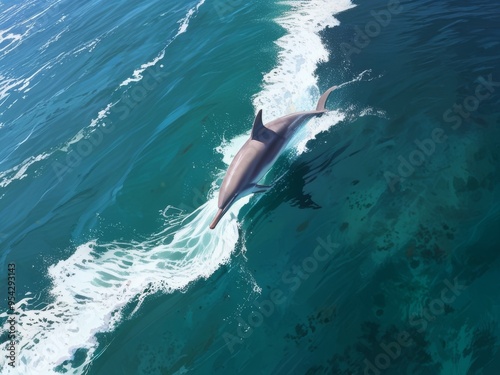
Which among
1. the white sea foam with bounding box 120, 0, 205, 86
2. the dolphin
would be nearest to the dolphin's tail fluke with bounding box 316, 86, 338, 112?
the dolphin

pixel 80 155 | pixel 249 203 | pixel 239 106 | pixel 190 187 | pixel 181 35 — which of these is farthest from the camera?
pixel 181 35

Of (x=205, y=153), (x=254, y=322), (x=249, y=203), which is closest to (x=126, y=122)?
(x=205, y=153)

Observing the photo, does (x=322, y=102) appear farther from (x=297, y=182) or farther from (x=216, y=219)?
(x=216, y=219)

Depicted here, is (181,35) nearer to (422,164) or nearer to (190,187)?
(190,187)

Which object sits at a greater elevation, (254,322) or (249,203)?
(249,203)

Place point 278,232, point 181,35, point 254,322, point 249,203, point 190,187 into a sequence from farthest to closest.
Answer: point 181,35 → point 190,187 → point 249,203 → point 278,232 → point 254,322

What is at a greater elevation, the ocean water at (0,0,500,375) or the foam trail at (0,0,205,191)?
the foam trail at (0,0,205,191)

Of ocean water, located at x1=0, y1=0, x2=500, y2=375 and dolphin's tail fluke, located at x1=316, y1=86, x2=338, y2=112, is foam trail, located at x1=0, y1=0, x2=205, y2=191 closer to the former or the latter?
ocean water, located at x1=0, y1=0, x2=500, y2=375
